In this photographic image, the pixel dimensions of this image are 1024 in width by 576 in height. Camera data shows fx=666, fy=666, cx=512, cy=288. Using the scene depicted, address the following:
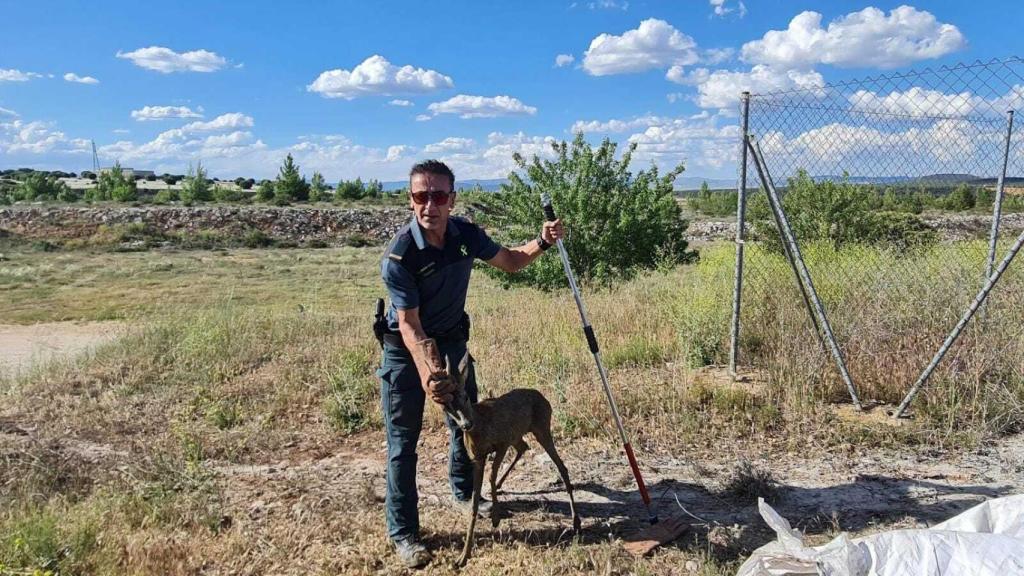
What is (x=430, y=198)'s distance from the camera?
373cm

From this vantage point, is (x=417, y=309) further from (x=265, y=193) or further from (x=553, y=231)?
(x=265, y=193)

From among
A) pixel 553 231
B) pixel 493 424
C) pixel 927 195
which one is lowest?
pixel 493 424

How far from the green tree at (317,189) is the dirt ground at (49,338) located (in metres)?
48.7

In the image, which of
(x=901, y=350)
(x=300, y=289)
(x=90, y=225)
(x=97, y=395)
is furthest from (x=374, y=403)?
(x=90, y=225)

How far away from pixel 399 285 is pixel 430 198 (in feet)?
1.71

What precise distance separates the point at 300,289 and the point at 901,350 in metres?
19.3

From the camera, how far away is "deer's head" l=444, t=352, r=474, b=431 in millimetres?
3488

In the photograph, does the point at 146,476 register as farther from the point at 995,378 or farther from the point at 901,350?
the point at 995,378

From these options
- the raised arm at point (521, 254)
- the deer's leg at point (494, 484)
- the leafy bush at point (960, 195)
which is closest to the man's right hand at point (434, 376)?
the deer's leg at point (494, 484)

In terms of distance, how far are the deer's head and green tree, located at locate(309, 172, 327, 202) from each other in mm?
61947

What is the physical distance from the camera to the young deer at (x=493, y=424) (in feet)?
11.7

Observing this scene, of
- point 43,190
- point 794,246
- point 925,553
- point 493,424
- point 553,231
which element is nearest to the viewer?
point 925,553

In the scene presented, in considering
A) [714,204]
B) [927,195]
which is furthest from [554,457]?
[714,204]

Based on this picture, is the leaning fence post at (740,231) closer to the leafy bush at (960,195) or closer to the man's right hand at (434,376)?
the leafy bush at (960,195)
